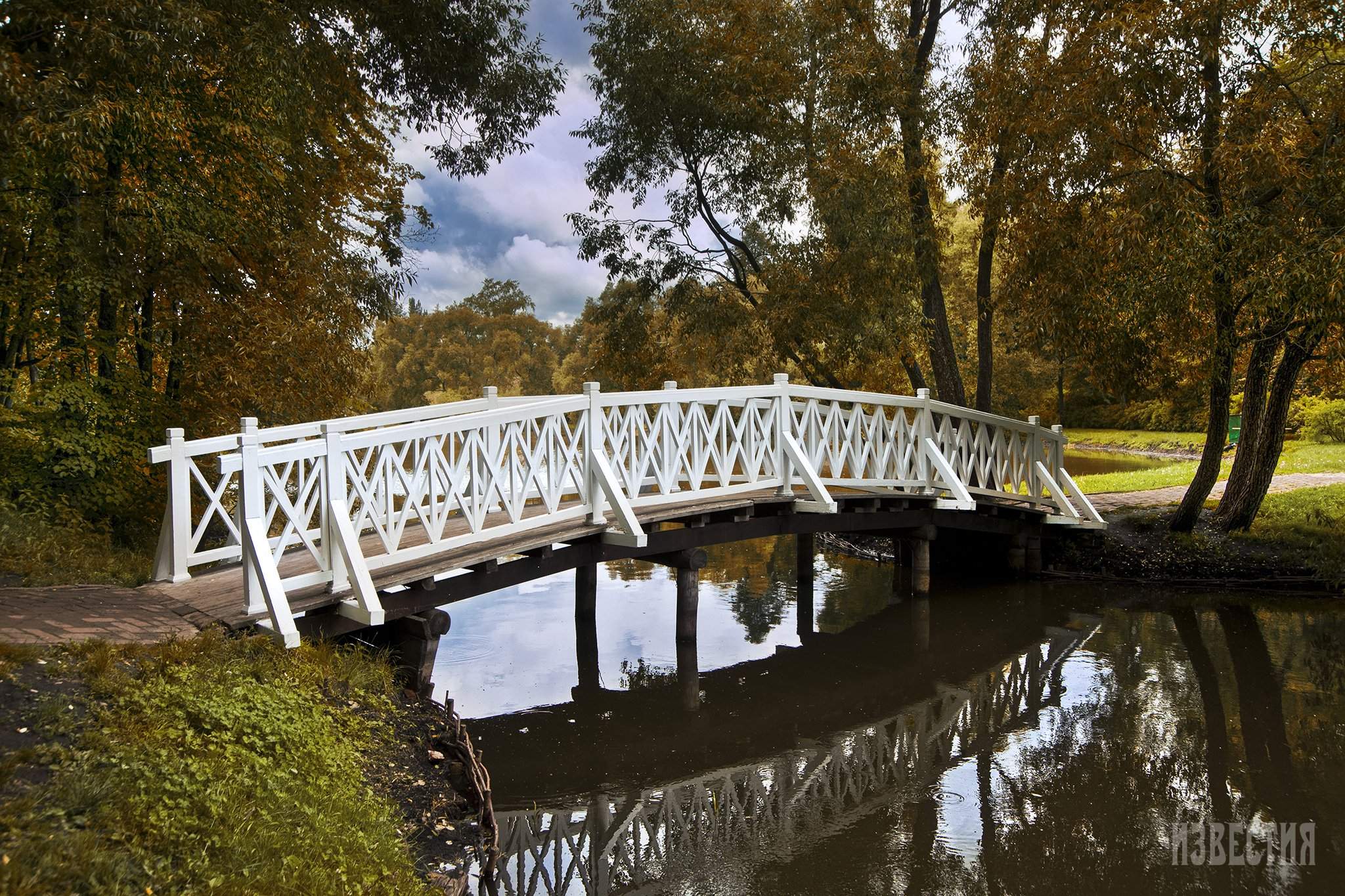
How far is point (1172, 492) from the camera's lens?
53.8 feet

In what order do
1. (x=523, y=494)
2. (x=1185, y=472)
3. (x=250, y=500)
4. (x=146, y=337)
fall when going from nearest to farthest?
(x=250, y=500), (x=523, y=494), (x=146, y=337), (x=1185, y=472)

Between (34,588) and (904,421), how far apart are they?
9.12 m

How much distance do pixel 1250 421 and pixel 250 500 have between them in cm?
1270

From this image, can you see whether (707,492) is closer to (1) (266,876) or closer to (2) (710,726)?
(2) (710,726)

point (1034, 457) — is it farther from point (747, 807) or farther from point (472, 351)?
point (472, 351)

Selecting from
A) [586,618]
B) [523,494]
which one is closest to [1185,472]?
[586,618]

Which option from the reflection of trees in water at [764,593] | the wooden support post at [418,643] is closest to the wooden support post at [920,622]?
the reflection of trees in water at [764,593]

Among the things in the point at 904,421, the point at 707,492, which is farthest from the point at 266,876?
the point at 904,421

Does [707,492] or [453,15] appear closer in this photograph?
[707,492]

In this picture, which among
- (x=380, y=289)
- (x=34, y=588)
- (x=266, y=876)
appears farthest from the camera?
(x=380, y=289)

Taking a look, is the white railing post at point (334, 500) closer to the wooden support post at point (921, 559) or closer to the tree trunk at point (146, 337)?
the tree trunk at point (146, 337)

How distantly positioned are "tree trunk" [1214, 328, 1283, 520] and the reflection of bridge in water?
271 inches

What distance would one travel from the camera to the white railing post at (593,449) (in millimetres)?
8312

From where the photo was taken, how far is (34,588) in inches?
259
